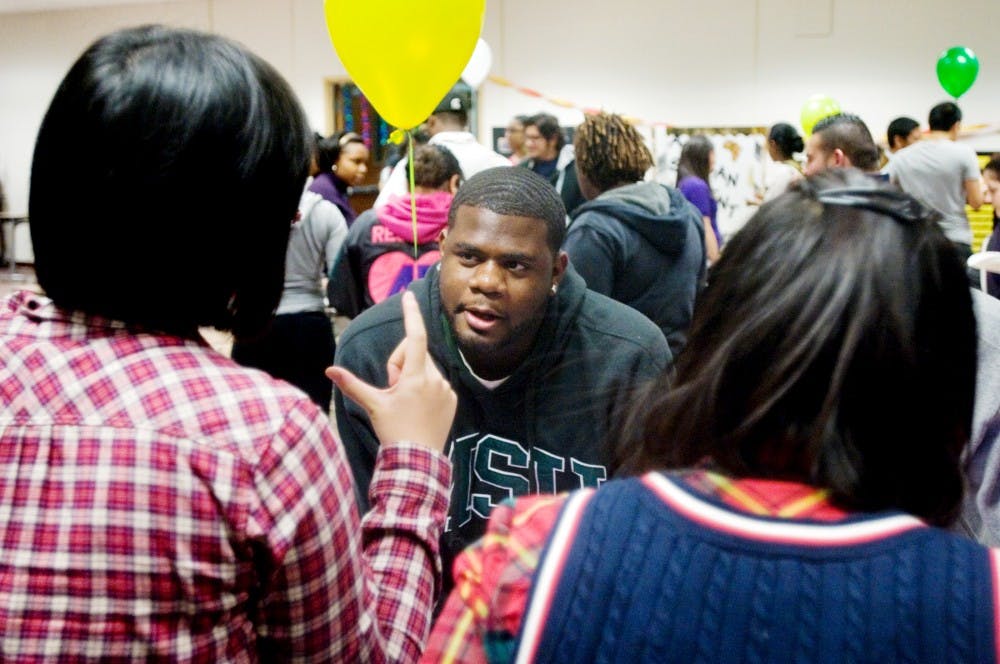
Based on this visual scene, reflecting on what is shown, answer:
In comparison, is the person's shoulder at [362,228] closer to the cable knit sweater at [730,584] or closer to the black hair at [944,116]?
the cable knit sweater at [730,584]

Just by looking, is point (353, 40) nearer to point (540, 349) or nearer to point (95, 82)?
point (540, 349)

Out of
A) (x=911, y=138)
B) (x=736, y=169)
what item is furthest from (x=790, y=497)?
(x=736, y=169)

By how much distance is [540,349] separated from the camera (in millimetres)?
1761

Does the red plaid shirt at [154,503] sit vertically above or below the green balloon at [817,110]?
below

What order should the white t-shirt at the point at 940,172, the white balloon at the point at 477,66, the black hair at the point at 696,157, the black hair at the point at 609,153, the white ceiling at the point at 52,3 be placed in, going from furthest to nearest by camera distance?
the white ceiling at the point at 52,3 < the white balloon at the point at 477,66 < the black hair at the point at 696,157 < the white t-shirt at the point at 940,172 < the black hair at the point at 609,153

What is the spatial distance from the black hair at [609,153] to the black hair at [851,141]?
694 mm

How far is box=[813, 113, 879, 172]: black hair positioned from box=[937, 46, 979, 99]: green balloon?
16.5 ft

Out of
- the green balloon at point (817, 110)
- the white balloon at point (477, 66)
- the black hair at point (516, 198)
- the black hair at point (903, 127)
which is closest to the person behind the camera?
the black hair at point (516, 198)

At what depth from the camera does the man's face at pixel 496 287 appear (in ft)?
5.81

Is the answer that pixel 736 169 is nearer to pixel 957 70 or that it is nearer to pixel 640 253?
pixel 957 70

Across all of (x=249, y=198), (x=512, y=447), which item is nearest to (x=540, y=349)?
(x=512, y=447)

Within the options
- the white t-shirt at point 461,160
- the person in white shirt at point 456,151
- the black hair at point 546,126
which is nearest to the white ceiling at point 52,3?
the black hair at point 546,126

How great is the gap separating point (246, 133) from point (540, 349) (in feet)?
3.35

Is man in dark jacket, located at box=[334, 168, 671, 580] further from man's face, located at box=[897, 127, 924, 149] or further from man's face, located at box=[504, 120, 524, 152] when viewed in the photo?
man's face, located at box=[897, 127, 924, 149]
